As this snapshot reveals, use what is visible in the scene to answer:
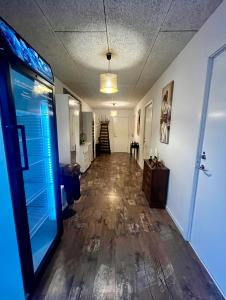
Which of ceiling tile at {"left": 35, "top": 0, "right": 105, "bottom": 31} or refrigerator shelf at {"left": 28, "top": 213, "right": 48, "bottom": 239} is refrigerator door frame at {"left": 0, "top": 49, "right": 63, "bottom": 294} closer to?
refrigerator shelf at {"left": 28, "top": 213, "right": 48, "bottom": 239}

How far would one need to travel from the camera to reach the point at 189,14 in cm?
139

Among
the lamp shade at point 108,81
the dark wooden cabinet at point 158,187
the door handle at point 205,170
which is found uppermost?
the lamp shade at point 108,81

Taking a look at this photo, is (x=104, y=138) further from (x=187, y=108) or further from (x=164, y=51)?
(x=187, y=108)

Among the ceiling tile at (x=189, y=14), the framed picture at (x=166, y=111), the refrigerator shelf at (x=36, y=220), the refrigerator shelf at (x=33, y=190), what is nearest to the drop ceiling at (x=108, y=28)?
the ceiling tile at (x=189, y=14)

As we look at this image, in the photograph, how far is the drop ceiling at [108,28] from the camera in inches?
51.5

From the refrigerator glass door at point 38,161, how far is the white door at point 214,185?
1.53m

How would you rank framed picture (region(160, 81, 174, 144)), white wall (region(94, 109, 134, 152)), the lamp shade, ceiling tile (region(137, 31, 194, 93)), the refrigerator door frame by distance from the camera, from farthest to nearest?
1. white wall (region(94, 109, 134, 152))
2. framed picture (region(160, 81, 174, 144))
3. the lamp shade
4. ceiling tile (region(137, 31, 194, 93))
5. the refrigerator door frame

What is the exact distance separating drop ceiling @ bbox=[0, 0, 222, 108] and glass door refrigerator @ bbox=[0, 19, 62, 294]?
0.50 meters

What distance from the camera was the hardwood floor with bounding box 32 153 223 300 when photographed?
→ 125 centimetres

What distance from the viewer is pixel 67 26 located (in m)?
1.59

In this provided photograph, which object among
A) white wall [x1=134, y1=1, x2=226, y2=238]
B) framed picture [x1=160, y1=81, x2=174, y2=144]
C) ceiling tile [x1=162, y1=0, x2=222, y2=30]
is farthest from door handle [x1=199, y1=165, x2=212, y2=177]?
ceiling tile [x1=162, y1=0, x2=222, y2=30]

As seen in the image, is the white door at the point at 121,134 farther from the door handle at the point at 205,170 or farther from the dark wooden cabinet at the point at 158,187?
the door handle at the point at 205,170

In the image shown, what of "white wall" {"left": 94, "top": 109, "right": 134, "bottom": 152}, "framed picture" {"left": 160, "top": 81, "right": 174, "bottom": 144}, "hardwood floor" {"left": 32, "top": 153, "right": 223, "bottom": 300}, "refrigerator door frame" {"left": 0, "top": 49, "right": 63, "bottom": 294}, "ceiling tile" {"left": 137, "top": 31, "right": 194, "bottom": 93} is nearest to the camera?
"refrigerator door frame" {"left": 0, "top": 49, "right": 63, "bottom": 294}

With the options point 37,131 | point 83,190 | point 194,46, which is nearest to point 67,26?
point 37,131
